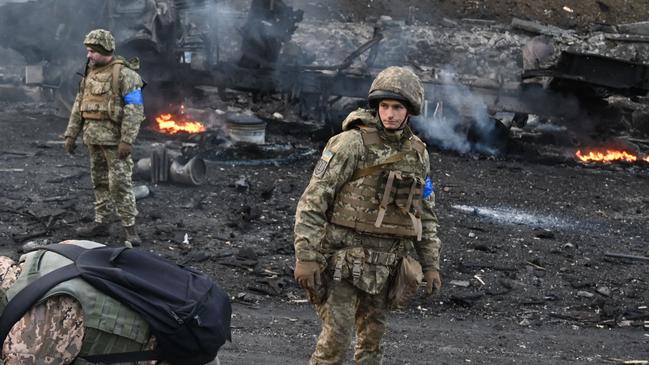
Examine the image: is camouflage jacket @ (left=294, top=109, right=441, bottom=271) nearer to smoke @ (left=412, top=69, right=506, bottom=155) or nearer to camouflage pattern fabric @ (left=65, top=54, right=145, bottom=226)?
camouflage pattern fabric @ (left=65, top=54, right=145, bottom=226)

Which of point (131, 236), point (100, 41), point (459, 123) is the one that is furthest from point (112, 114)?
point (459, 123)

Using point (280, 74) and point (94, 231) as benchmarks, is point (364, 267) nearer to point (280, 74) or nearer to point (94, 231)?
point (94, 231)

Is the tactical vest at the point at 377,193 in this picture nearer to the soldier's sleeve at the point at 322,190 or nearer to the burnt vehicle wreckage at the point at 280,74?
the soldier's sleeve at the point at 322,190

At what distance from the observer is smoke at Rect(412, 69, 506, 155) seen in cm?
1501

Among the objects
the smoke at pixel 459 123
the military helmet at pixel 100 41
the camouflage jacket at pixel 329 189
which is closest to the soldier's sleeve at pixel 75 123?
the military helmet at pixel 100 41

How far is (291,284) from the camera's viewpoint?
25.7ft

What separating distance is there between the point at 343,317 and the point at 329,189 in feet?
2.62

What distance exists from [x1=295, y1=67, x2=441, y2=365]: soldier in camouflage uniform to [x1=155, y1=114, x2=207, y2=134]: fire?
10229mm

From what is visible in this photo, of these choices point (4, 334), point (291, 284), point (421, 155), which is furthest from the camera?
point (291, 284)

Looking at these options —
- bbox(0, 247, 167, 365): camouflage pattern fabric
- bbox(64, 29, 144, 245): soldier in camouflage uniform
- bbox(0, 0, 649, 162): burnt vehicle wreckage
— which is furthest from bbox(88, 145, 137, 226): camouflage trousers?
bbox(0, 0, 649, 162): burnt vehicle wreckage

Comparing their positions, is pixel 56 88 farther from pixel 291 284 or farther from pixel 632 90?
pixel 632 90

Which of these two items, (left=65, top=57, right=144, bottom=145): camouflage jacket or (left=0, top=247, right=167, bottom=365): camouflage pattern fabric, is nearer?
(left=0, top=247, right=167, bottom=365): camouflage pattern fabric

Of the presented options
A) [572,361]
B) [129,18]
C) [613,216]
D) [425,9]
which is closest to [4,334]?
[572,361]

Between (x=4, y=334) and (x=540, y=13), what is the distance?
26172 millimetres
